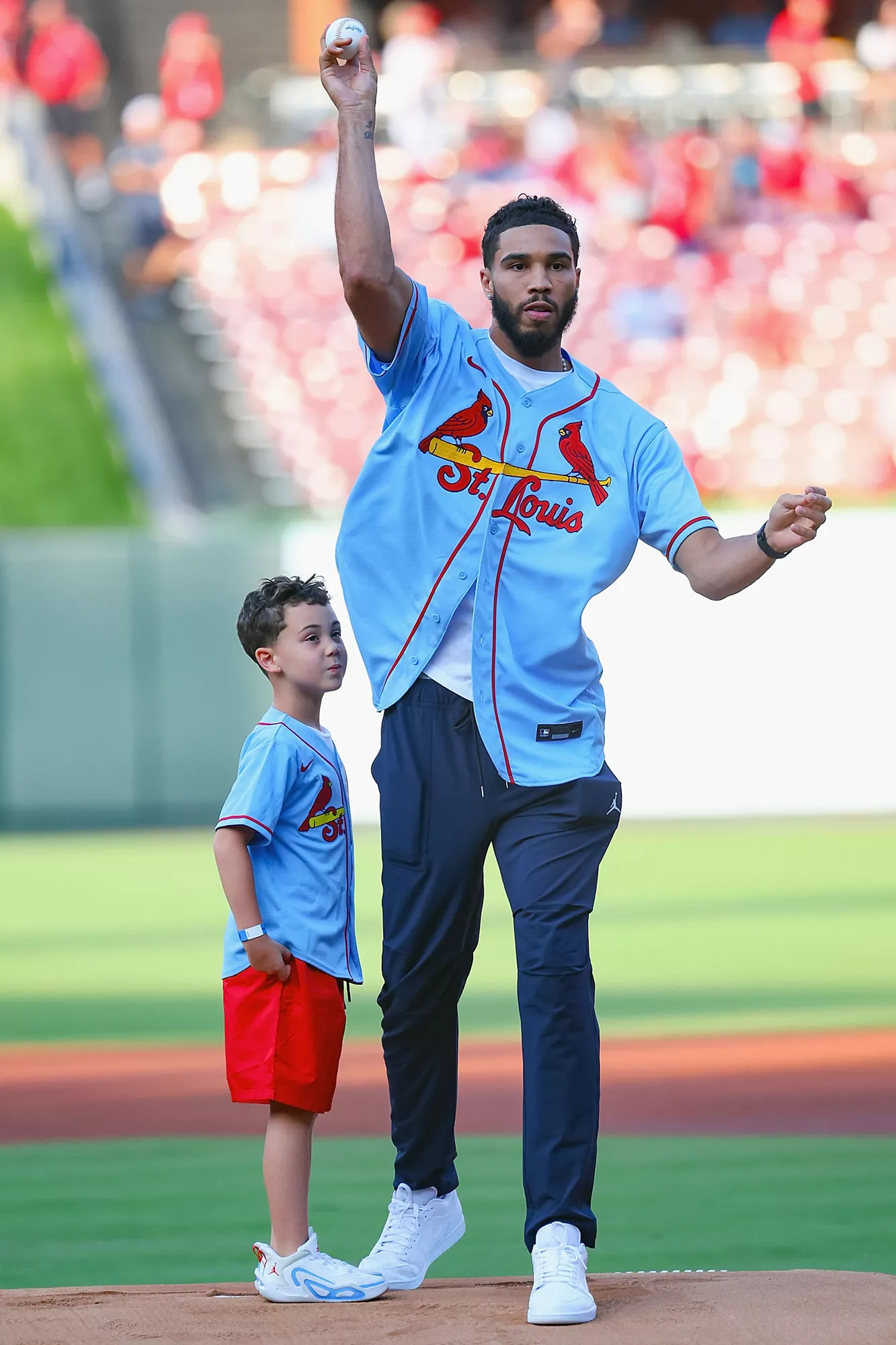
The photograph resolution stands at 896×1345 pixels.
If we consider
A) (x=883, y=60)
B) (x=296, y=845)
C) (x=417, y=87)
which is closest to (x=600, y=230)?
(x=417, y=87)

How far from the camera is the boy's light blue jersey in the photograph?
375 centimetres

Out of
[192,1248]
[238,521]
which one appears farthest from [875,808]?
[192,1248]

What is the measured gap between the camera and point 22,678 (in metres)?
15.3

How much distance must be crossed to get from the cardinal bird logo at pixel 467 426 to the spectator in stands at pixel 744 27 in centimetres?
2150

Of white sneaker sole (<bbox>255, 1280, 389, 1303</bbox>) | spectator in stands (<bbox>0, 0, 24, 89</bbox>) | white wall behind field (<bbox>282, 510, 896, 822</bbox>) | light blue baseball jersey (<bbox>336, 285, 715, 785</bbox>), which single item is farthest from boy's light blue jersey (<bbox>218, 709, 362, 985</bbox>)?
spectator in stands (<bbox>0, 0, 24, 89</bbox>)

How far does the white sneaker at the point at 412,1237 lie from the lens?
12.5 feet

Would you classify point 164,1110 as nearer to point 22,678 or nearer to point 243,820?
point 243,820

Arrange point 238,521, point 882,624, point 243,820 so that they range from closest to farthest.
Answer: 1. point 243,820
2. point 882,624
3. point 238,521

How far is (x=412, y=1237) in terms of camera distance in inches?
152

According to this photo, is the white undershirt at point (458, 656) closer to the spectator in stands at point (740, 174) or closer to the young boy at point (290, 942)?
the young boy at point (290, 942)

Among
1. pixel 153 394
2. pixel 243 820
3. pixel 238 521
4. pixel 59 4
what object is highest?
pixel 59 4

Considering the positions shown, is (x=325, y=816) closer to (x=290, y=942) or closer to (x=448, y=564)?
(x=290, y=942)

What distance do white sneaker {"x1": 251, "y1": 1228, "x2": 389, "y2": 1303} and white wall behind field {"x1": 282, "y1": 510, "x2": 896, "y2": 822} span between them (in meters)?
11.4

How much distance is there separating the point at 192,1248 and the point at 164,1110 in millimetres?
1655
